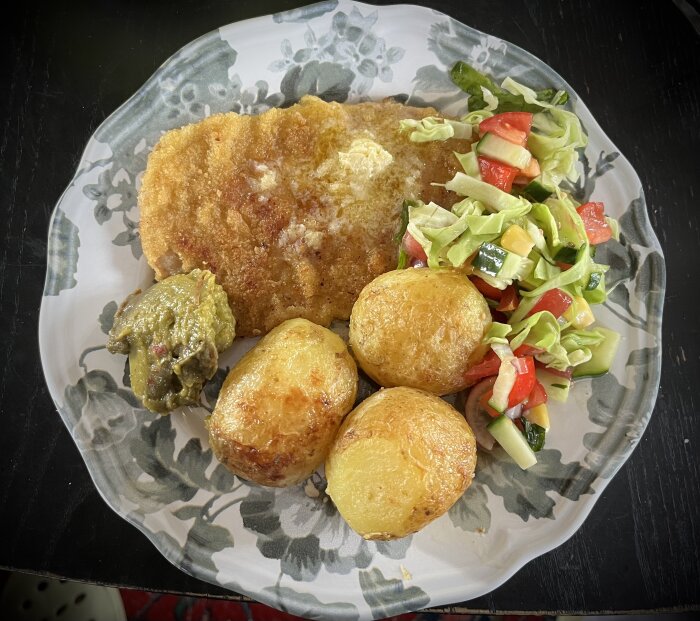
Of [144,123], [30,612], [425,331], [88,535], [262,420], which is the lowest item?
[30,612]

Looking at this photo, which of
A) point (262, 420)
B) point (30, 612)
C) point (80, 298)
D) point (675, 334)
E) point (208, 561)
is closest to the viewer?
point (262, 420)

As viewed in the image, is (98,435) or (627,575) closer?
(98,435)

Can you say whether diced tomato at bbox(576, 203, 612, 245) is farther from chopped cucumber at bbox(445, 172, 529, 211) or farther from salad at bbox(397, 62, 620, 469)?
chopped cucumber at bbox(445, 172, 529, 211)

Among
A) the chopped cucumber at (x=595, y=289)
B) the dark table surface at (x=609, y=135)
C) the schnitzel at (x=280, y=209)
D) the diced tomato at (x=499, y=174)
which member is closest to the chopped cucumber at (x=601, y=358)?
the chopped cucumber at (x=595, y=289)

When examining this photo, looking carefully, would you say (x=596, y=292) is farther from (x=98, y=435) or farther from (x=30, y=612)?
(x=30, y=612)

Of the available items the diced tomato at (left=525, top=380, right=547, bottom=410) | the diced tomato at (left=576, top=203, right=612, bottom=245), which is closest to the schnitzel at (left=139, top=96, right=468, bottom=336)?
the diced tomato at (left=576, top=203, right=612, bottom=245)

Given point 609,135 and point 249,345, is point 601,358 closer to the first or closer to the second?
point 609,135

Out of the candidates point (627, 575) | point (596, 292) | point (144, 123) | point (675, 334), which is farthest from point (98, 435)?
point (675, 334)

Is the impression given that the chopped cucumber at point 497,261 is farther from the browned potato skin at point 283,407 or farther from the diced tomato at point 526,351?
the browned potato skin at point 283,407
